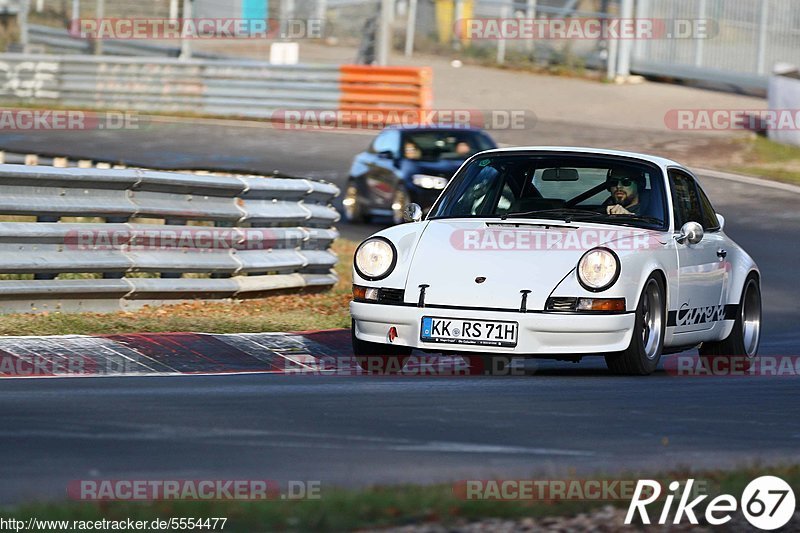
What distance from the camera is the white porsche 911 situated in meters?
8.70

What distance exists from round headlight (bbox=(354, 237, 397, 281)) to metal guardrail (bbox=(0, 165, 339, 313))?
7.58 feet

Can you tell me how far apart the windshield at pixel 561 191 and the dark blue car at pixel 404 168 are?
9479mm

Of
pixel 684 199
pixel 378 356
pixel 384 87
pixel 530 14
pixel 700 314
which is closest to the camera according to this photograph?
pixel 378 356

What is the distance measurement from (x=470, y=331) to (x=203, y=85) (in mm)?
25363

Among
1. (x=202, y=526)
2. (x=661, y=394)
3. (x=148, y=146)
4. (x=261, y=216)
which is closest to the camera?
(x=202, y=526)

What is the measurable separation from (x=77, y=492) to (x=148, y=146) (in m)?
23.5

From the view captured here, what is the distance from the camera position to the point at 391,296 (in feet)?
29.7

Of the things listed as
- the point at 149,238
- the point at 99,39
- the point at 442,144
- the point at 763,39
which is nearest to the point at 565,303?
the point at 149,238

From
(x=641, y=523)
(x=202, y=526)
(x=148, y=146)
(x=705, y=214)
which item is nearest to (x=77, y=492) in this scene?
(x=202, y=526)

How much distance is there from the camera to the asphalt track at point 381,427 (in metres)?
5.66

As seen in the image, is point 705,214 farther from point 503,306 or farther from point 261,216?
point 261,216

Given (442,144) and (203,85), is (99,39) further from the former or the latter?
(442,144)

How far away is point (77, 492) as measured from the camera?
5.20 metres

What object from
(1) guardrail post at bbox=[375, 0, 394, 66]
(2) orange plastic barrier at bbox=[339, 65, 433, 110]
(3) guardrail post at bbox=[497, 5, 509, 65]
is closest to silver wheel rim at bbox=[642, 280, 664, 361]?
(2) orange plastic barrier at bbox=[339, 65, 433, 110]
